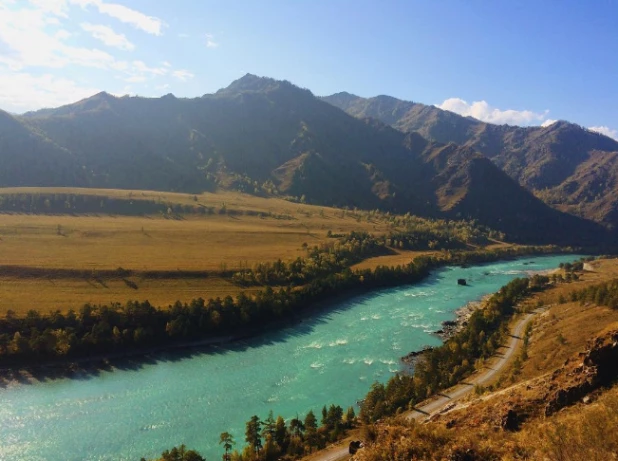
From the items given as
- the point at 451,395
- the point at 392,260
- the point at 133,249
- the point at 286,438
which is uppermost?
the point at 133,249

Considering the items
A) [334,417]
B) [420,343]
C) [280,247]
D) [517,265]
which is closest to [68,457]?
[334,417]

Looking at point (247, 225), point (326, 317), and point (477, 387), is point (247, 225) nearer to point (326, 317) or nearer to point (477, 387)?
point (326, 317)

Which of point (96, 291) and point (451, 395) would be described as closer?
point (451, 395)

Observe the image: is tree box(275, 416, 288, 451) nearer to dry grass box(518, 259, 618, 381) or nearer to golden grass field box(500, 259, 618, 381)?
golden grass field box(500, 259, 618, 381)

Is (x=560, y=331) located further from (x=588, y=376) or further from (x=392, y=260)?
(x=392, y=260)

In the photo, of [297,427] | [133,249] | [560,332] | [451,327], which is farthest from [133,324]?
[560,332]

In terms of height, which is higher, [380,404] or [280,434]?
[380,404]

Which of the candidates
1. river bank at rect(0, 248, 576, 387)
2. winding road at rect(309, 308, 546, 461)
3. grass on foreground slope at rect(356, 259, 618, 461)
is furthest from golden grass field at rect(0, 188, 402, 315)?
grass on foreground slope at rect(356, 259, 618, 461)

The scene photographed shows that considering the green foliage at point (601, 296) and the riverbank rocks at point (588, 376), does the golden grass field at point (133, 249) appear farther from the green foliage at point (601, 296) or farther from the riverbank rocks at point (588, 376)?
the riverbank rocks at point (588, 376)
